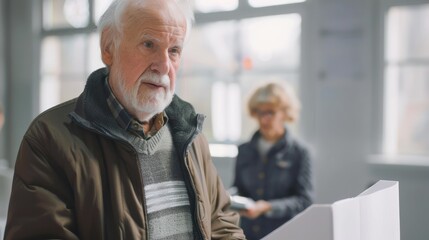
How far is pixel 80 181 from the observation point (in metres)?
1.10

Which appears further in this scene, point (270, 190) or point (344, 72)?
point (344, 72)

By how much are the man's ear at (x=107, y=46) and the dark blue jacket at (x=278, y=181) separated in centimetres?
152

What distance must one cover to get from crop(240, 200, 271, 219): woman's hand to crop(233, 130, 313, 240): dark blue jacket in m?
0.05

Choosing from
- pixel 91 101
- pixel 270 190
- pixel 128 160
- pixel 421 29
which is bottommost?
pixel 270 190

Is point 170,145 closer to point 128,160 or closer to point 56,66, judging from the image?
point 128,160

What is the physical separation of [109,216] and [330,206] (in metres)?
0.49

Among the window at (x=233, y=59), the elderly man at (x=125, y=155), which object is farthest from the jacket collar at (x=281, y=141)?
the window at (x=233, y=59)

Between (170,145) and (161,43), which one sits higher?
(161,43)

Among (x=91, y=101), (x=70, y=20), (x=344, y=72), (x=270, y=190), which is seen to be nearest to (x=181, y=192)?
(x=91, y=101)

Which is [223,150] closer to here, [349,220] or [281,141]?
[281,141]

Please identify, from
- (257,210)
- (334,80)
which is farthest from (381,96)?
(257,210)

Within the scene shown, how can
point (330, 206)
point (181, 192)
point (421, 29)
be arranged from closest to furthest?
point (330, 206) < point (181, 192) < point (421, 29)

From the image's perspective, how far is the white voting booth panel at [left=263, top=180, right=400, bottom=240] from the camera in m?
0.90

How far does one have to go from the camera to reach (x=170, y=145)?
4.34 feet
